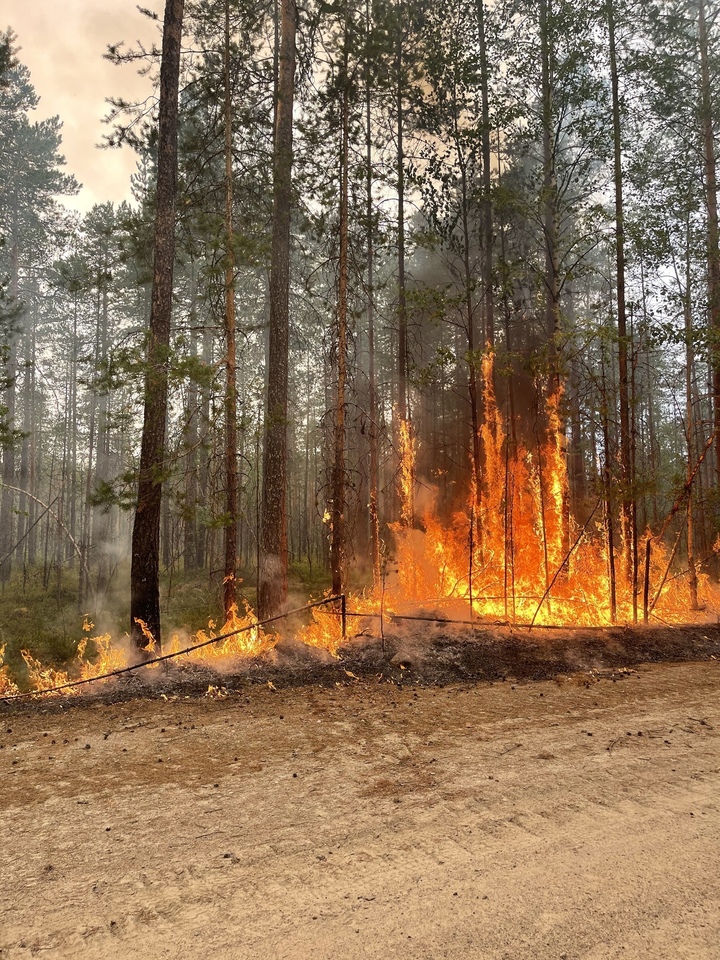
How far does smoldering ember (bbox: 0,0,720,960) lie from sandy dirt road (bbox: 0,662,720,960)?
0.09ft

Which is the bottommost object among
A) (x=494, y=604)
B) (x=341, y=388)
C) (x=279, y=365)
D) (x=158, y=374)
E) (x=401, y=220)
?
(x=494, y=604)

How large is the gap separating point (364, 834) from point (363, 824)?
0.14 m

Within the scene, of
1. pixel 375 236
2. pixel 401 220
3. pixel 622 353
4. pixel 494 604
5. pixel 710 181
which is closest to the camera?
pixel 622 353

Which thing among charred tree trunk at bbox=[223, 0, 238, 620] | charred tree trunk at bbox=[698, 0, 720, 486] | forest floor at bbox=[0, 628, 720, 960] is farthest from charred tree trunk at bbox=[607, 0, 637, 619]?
charred tree trunk at bbox=[223, 0, 238, 620]

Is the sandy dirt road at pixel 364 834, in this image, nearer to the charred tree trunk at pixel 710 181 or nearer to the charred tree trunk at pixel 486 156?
the charred tree trunk at pixel 710 181

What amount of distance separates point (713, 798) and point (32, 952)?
4614 millimetres

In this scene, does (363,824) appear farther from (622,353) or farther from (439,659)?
(622,353)

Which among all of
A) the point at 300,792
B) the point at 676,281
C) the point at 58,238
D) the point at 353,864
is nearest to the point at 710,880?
the point at 353,864

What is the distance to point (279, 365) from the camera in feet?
34.6

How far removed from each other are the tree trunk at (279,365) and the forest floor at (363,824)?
319cm

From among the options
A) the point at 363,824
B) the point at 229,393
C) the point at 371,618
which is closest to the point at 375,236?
the point at 229,393

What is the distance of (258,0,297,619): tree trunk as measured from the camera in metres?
10.2

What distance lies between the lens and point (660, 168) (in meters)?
14.1

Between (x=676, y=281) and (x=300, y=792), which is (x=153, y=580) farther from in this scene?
(x=676, y=281)
